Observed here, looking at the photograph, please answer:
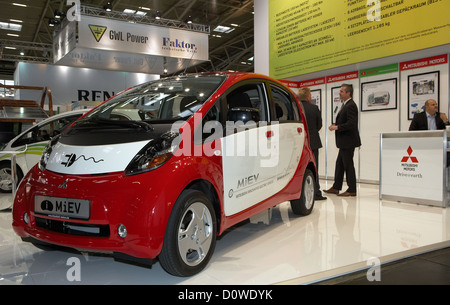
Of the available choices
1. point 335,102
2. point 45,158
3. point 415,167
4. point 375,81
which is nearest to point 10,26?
point 335,102

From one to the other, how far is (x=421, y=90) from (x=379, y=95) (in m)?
0.77

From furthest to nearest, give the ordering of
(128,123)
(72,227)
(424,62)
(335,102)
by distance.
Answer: (335,102), (424,62), (128,123), (72,227)

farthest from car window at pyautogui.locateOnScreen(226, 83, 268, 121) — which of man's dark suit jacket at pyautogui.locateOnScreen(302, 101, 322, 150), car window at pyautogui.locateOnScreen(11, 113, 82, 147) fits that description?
car window at pyautogui.locateOnScreen(11, 113, 82, 147)

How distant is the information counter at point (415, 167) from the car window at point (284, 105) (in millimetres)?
1891

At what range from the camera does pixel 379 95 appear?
6.70m

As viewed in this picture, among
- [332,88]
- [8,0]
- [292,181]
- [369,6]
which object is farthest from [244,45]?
[292,181]

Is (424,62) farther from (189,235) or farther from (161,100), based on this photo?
(189,235)

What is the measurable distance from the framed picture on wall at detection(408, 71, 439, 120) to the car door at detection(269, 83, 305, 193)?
3.15 meters

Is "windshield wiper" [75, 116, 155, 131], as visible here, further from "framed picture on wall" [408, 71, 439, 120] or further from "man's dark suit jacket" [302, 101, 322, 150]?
"framed picture on wall" [408, 71, 439, 120]

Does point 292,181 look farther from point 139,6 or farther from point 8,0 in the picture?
point 8,0

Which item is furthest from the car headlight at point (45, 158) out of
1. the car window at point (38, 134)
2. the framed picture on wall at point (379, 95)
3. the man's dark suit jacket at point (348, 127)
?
the framed picture on wall at point (379, 95)

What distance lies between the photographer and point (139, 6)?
1293 cm

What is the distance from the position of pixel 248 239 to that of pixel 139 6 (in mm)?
11715

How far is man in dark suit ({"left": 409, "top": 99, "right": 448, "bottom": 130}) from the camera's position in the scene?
5496 mm
